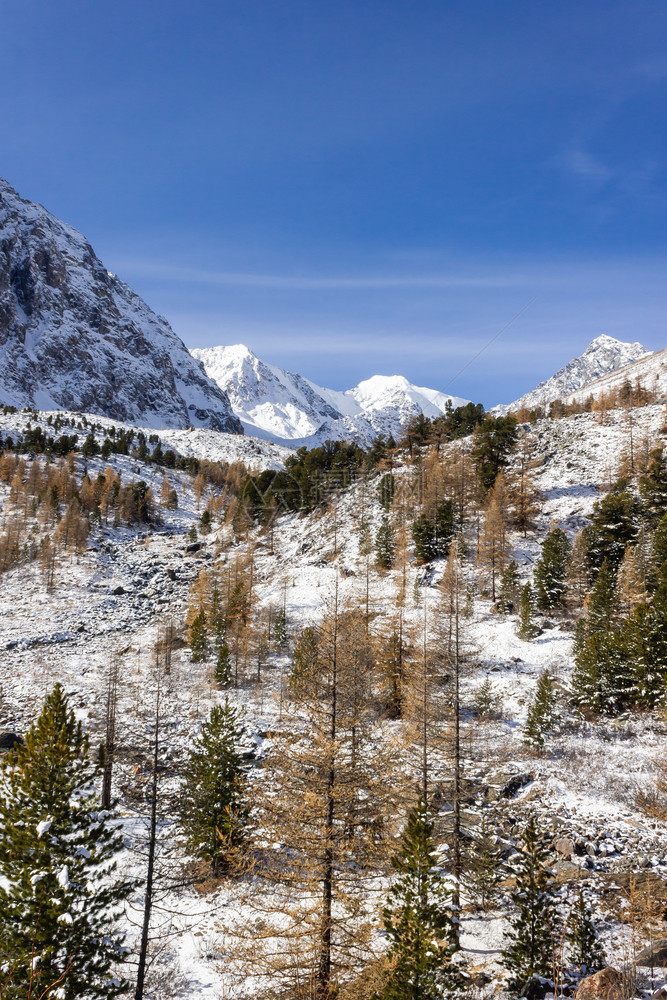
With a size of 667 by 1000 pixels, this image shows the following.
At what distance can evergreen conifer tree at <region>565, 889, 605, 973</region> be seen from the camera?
46.4 feet

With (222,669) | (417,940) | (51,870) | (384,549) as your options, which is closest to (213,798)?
(51,870)

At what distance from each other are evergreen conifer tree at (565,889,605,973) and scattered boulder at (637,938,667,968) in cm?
104

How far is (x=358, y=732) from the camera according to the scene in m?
15.8

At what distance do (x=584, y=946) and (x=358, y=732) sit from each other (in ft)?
26.7

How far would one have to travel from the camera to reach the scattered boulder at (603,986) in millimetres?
12609

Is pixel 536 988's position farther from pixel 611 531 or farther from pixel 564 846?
pixel 611 531

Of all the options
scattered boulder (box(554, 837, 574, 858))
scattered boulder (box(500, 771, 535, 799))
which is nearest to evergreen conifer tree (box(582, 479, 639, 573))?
scattered boulder (box(500, 771, 535, 799))

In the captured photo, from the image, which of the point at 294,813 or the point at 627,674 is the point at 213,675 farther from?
the point at 294,813

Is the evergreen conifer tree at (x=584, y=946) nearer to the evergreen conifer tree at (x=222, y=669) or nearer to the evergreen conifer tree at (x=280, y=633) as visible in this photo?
the evergreen conifer tree at (x=222, y=669)

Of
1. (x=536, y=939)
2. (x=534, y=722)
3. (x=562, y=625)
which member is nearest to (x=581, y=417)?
(x=562, y=625)

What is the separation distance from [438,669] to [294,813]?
1072 cm

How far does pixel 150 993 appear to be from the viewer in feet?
56.4

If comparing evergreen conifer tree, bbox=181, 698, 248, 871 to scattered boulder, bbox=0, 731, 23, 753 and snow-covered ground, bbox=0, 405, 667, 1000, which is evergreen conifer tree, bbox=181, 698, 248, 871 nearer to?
snow-covered ground, bbox=0, 405, 667, 1000

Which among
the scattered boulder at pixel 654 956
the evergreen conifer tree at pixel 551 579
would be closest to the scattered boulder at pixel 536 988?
the scattered boulder at pixel 654 956
